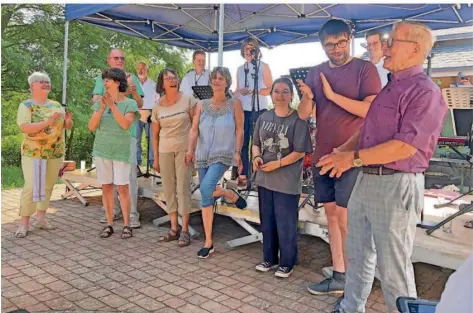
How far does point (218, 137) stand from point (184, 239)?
1125 mm

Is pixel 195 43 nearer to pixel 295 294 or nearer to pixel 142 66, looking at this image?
pixel 142 66

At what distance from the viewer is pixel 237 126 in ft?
12.0

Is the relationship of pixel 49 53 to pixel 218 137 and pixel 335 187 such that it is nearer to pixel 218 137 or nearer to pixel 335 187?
pixel 218 137

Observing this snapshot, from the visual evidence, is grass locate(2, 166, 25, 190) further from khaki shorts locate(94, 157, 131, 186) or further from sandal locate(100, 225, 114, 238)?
khaki shorts locate(94, 157, 131, 186)

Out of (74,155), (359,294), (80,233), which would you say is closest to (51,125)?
(80,233)

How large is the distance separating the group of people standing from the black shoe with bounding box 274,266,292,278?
0.03 ft

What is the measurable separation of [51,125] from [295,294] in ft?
9.79

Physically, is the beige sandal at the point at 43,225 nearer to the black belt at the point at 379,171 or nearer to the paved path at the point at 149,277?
the paved path at the point at 149,277

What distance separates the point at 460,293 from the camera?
25.3 inches

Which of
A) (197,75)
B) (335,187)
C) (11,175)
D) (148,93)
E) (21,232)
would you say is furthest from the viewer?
(11,175)

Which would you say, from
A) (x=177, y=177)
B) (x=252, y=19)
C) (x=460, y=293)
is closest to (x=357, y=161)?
(x=460, y=293)

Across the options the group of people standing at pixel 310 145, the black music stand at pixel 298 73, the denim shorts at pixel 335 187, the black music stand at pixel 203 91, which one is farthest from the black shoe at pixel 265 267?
the black music stand at pixel 203 91

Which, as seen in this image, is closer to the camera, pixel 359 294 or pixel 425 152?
pixel 425 152

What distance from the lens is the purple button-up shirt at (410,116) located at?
185cm
